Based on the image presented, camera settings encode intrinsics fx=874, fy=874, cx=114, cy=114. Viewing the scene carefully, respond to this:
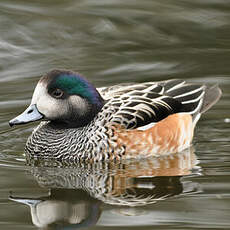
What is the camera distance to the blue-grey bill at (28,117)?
7.93m

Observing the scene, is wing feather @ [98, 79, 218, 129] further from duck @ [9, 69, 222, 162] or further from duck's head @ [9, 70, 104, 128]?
duck's head @ [9, 70, 104, 128]

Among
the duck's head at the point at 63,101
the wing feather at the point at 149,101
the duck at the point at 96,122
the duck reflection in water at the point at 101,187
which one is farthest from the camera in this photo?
the wing feather at the point at 149,101

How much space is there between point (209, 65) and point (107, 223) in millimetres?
5125

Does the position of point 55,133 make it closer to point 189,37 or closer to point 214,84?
point 214,84

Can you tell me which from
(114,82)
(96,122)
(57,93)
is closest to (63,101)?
(57,93)

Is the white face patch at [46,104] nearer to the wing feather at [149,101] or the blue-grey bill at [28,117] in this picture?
the blue-grey bill at [28,117]

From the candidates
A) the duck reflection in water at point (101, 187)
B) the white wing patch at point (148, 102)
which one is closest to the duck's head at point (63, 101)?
the white wing patch at point (148, 102)

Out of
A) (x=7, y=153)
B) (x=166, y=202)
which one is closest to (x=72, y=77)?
(x=7, y=153)

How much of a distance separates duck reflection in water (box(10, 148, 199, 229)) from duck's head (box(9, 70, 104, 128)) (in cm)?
47

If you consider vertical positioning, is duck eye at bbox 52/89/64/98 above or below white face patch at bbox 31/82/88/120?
above

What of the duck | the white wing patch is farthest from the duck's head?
the white wing patch

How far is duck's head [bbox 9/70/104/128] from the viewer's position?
26.4 feet

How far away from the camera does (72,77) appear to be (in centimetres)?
821

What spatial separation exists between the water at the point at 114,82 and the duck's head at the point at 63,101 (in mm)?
496
